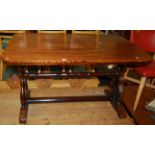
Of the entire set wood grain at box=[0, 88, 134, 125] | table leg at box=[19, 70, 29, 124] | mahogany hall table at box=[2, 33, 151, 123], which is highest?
mahogany hall table at box=[2, 33, 151, 123]

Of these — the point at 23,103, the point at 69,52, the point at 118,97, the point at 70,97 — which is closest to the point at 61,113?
the point at 70,97

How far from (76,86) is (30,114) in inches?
35.0

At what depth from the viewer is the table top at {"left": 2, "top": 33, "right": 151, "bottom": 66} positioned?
157cm

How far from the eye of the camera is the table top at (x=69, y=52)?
→ 157 centimetres

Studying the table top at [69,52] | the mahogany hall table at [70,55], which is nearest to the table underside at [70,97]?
the mahogany hall table at [70,55]

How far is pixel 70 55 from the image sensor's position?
5.50 feet

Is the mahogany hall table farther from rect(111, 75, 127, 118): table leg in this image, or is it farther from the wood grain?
the wood grain

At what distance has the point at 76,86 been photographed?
→ 294 cm

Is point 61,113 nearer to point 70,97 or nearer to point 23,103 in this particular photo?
point 70,97

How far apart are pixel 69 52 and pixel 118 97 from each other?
974 millimetres

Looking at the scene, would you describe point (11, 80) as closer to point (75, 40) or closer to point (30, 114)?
point (30, 114)

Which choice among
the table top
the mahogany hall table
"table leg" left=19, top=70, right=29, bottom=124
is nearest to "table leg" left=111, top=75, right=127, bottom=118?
the mahogany hall table

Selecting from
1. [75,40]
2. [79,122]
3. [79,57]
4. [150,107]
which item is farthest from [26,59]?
[150,107]

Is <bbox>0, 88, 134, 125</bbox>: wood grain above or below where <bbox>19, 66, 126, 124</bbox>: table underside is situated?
below
